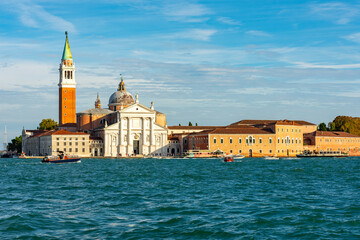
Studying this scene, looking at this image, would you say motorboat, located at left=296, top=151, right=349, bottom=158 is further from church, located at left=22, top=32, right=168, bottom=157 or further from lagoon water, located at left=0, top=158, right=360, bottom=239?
lagoon water, located at left=0, top=158, right=360, bottom=239

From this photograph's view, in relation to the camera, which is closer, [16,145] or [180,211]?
[180,211]

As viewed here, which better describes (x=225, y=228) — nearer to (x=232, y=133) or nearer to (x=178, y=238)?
(x=178, y=238)

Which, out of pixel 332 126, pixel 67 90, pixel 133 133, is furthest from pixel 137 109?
pixel 332 126

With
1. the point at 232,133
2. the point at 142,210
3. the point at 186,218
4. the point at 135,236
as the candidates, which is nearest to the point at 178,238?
the point at 135,236

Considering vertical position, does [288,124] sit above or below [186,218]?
above

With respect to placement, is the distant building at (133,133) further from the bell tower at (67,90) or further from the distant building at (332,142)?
the distant building at (332,142)

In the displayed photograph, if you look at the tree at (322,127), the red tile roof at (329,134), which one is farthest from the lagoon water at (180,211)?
the tree at (322,127)

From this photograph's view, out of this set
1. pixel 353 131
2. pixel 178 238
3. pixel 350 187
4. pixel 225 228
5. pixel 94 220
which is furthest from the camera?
pixel 353 131

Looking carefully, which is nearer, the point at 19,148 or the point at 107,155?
the point at 107,155

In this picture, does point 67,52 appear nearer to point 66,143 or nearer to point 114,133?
point 114,133
